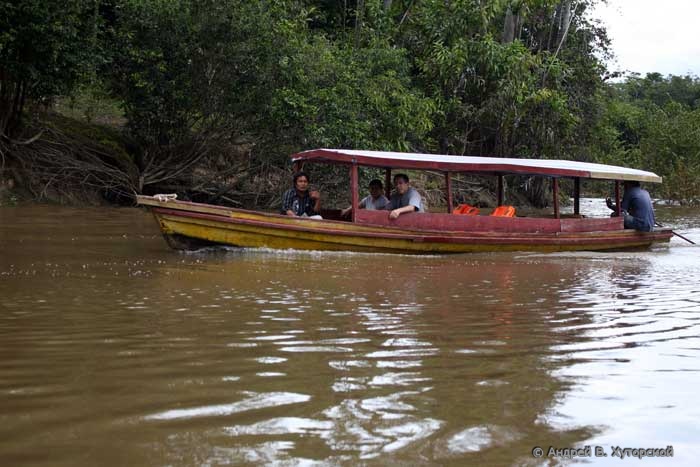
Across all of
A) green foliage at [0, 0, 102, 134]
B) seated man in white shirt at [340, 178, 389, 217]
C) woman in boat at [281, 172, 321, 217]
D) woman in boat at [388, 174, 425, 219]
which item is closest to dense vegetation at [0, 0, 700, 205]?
green foliage at [0, 0, 102, 134]

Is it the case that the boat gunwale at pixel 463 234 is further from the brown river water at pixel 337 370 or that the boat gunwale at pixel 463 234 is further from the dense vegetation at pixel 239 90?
the dense vegetation at pixel 239 90

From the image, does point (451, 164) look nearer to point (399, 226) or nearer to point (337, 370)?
point (399, 226)

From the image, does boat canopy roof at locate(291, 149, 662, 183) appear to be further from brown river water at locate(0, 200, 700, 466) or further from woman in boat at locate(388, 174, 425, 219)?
brown river water at locate(0, 200, 700, 466)

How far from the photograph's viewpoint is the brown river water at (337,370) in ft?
7.84

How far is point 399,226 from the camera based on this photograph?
9836 mm

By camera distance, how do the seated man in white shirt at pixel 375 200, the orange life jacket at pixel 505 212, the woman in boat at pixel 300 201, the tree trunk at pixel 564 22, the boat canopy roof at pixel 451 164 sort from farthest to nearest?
the tree trunk at pixel 564 22 → the orange life jacket at pixel 505 212 → the seated man in white shirt at pixel 375 200 → the woman in boat at pixel 300 201 → the boat canopy roof at pixel 451 164

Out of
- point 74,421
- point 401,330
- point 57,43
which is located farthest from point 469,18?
point 74,421

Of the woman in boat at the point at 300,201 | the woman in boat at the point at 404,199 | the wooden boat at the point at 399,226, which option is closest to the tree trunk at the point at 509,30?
the wooden boat at the point at 399,226

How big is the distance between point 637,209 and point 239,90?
8.42 m

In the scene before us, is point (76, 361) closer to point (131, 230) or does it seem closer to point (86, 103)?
point (131, 230)

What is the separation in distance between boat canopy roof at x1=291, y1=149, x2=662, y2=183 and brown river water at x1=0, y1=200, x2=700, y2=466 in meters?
3.06

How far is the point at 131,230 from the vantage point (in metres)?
11.7

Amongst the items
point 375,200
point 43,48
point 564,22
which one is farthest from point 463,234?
point 564,22

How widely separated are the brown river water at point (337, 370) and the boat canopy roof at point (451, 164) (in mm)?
3061
